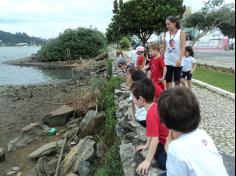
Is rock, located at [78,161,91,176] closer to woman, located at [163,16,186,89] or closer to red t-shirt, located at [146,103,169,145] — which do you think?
woman, located at [163,16,186,89]

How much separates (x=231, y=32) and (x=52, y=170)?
717 centimetres

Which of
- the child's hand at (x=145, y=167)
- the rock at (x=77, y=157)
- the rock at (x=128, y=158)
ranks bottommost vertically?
the rock at (x=77, y=157)

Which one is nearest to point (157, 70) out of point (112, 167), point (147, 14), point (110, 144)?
point (110, 144)

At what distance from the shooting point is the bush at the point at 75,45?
49719 mm

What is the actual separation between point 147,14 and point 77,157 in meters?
31.0

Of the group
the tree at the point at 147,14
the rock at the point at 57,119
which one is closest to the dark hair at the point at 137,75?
the rock at the point at 57,119

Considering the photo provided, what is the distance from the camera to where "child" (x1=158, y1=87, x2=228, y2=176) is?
1979mm

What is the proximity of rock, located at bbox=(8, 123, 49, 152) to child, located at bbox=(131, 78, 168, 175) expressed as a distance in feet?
24.4

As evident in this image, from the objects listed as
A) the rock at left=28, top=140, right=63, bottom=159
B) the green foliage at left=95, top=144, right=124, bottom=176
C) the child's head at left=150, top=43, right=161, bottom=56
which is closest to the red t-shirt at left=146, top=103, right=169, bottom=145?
the green foliage at left=95, top=144, right=124, bottom=176

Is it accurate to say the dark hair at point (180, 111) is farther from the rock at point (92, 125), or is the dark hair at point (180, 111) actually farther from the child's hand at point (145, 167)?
the rock at point (92, 125)

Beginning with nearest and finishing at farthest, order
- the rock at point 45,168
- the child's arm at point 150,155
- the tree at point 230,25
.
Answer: the tree at point 230,25
the child's arm at point 150,155
the rock at point 45,168

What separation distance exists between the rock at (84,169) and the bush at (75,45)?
43.0 metres

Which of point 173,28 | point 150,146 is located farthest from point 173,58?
point 150,146

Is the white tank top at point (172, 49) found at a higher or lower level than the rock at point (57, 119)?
higher
